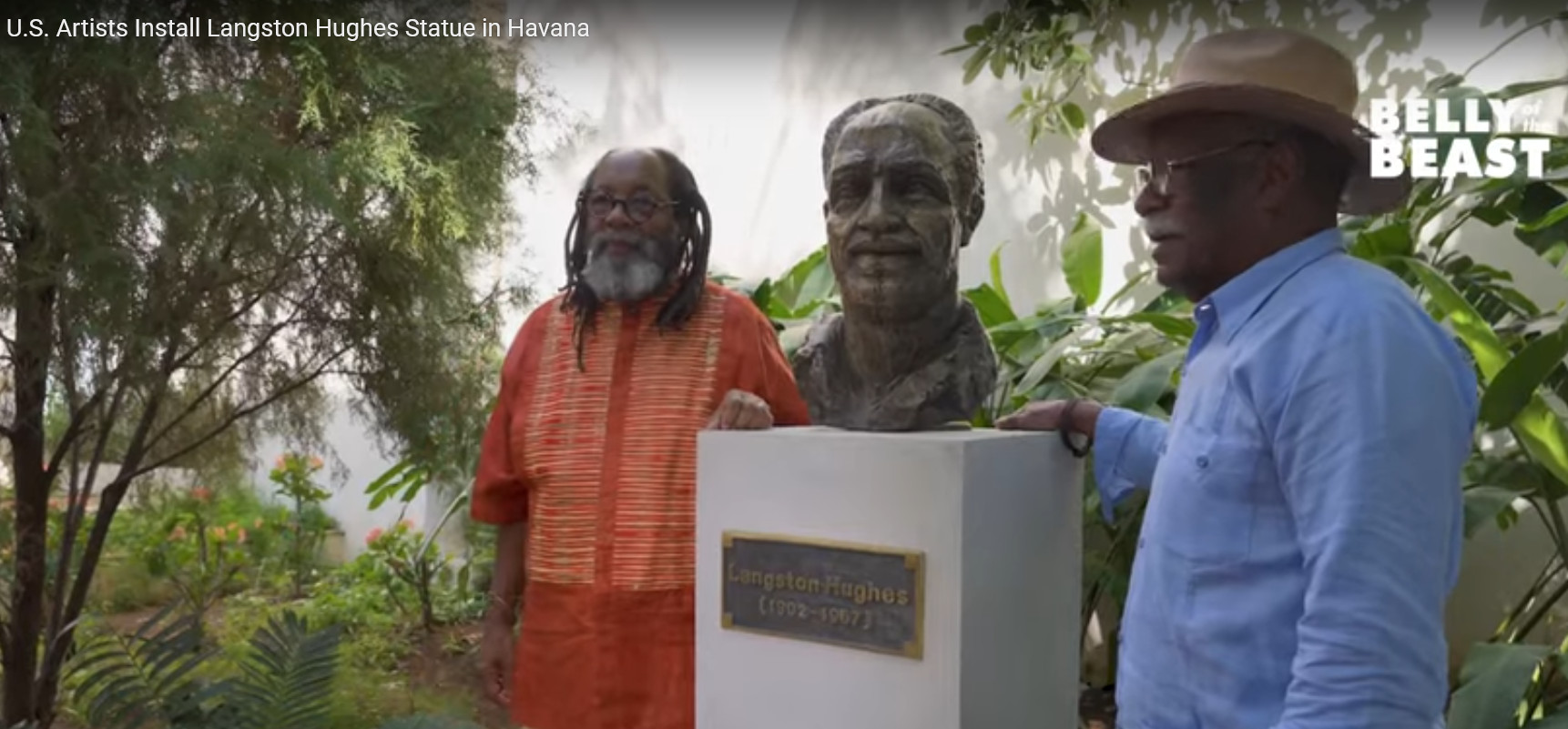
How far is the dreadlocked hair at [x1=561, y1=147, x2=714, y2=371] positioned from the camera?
2.38 meters

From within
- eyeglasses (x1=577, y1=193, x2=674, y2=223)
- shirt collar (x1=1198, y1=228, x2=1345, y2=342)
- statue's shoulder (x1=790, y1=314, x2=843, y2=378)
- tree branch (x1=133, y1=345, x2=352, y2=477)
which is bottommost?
tree branch (x1=133, y1=345, x2=352, y2=477)

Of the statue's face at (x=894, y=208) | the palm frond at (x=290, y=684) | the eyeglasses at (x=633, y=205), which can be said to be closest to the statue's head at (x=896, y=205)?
the statue's face at (x=894, y=208)

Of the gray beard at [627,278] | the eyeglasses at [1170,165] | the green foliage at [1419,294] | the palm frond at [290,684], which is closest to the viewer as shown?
the eyeglasses at [1170,165]

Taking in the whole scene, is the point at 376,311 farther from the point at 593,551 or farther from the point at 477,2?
the point at 593,551

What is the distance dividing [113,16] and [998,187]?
3.04 m

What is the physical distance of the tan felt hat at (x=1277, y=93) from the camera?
1442 mm

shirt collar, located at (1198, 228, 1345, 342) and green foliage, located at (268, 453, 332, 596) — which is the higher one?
shirt collar, located at (1198, 228, 1345, 342)

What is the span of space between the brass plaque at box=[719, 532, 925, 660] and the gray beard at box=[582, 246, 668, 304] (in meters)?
0.48

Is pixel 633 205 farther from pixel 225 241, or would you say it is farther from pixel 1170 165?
pixel 225 241

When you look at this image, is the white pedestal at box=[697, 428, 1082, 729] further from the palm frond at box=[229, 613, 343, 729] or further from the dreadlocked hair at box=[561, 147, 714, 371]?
the palm frond at box=[229, 613, 343, 729]

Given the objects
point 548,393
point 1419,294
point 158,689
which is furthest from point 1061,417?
point 158,689

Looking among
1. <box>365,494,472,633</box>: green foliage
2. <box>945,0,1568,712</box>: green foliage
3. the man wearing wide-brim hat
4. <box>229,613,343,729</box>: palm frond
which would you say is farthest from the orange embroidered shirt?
<box>365,494,472,633</box>: green foliage

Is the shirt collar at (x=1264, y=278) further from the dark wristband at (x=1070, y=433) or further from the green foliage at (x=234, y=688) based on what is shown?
the green foliage at (x=234, y=688)

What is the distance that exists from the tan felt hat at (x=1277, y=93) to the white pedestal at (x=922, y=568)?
627 millimetres
